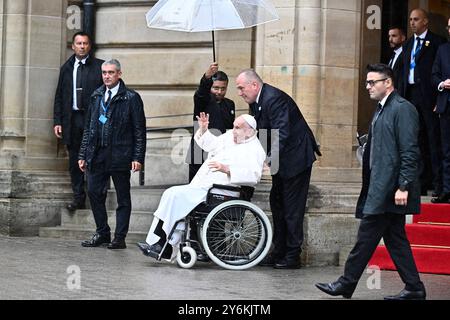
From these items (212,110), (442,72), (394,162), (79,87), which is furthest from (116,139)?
(394,162)

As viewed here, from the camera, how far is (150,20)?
40.7ft

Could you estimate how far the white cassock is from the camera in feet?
38.3

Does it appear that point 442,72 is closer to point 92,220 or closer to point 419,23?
point 419,23

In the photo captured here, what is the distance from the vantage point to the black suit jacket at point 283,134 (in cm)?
1184

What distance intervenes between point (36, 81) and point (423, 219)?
531cm

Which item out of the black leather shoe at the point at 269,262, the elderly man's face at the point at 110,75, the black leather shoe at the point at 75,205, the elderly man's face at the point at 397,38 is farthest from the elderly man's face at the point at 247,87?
the black leather shoe at the point at 75,205

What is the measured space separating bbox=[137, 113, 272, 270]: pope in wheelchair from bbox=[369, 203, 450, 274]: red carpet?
4.23ft

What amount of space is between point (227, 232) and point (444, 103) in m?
2.87

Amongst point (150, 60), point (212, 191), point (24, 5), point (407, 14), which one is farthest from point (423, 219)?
point (24, 5)

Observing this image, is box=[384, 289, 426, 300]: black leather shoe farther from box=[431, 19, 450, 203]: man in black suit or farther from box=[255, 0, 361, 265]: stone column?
box=[431, 19, 450, 203]: man in black suit

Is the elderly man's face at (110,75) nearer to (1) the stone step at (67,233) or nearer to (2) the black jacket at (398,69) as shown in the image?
(1) the stone step at (67,233)

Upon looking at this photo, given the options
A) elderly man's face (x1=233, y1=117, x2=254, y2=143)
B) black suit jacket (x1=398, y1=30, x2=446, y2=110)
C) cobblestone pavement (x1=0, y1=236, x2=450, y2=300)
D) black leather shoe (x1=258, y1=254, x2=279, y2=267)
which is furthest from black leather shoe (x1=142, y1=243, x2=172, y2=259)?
black suit jacket (x1=398, y1=30, x2=446, y2=110)

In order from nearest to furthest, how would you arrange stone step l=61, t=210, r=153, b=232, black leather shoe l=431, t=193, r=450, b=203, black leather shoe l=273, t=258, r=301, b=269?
black leather shoe l=273, t=258, r=301, b=269 → black leather shoe l=431, t=193, r=450, b=203 → stone step l=61, t=210, r=153, b=232

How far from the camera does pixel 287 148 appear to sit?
468 inches
